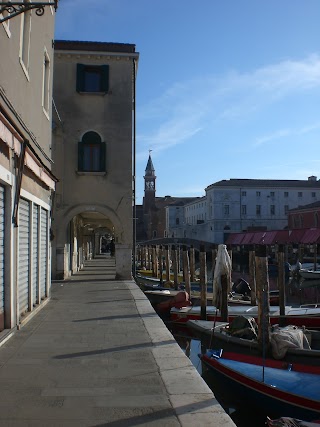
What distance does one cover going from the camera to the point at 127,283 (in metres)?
17.9

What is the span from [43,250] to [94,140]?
30.5 feet

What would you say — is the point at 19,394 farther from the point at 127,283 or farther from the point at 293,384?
the point at 127,283

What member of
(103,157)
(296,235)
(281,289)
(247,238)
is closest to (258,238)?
(247,238)

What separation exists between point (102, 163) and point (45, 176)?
9.02 m

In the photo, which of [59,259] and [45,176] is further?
[59,259]

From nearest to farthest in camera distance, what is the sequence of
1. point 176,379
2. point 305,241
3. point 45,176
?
point 176,379 → point 45,176 → point 305,241

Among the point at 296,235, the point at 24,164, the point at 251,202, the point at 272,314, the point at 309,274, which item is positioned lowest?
the point at 309,274

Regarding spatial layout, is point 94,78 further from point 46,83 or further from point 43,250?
point 43,250

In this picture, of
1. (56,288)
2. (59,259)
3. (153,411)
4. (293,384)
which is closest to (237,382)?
(293,384)

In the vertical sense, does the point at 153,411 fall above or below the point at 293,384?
above

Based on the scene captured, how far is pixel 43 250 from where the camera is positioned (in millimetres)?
11344

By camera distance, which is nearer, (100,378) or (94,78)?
(100,378)

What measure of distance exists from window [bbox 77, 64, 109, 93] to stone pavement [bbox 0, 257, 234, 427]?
12533 millimetres

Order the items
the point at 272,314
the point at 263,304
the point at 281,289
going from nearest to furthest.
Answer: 1. the point at 263,304
2. the point at 272,314
3. the point at 281,289
